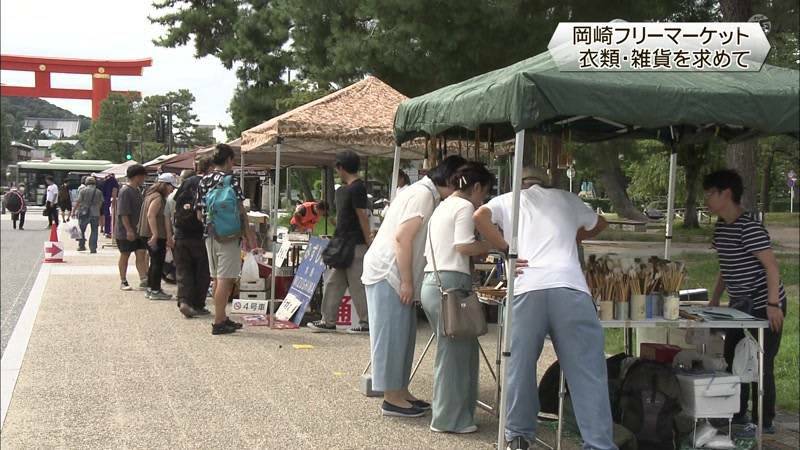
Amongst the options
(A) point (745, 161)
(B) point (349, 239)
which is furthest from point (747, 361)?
(A) point (745, 161)

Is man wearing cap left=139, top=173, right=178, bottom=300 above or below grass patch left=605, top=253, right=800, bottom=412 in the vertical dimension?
above

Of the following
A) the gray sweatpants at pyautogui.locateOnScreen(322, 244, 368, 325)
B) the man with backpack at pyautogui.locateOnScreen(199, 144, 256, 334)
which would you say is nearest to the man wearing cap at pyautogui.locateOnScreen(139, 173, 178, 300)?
the man with backpack at pyautogui.locateOnScreen(199, 144, 256, 334)

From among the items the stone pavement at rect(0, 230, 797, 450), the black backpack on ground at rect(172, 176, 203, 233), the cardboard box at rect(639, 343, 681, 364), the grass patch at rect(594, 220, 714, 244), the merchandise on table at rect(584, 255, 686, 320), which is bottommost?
the stone pavement at rect(0, 230, 797, 450)

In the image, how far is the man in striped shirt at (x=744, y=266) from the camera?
532 centimetres

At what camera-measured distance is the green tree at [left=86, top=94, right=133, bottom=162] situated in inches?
1928

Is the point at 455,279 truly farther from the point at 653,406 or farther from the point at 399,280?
the point at 653,406

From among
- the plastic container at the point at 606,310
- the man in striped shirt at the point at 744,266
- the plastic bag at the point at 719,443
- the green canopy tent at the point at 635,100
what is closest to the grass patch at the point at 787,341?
the man in striped shirt at the point at 744,266

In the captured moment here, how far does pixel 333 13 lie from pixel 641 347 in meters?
12.3

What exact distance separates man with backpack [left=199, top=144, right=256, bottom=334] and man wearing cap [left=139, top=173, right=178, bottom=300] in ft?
8.03

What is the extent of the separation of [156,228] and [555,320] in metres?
7.59

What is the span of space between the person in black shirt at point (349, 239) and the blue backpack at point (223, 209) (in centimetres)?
105

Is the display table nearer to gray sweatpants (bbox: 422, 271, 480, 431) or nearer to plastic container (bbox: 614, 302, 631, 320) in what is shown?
plastic container (bbox: 614, 302, 631, 320)

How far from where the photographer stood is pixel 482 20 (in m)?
12.9

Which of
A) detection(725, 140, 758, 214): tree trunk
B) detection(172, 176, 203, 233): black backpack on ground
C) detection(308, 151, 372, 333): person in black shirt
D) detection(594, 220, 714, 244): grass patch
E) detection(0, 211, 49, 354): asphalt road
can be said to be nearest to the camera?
detection(308, 151, 372, 333): person in black shirt
